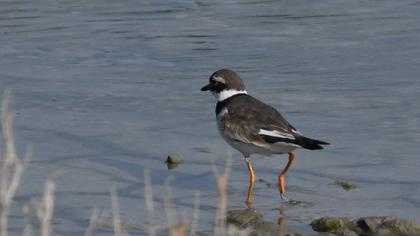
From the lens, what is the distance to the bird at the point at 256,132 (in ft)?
27.1

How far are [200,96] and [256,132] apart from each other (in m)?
2.92

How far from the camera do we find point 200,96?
Result: 11484 mm

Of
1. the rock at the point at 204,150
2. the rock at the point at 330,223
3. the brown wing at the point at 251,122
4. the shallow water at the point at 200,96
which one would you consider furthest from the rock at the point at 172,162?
the rock at the point at 330,223

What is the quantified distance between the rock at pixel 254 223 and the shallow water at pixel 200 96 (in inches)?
7.3

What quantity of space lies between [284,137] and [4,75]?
5094mm

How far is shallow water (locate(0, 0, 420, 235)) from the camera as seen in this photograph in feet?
27.1

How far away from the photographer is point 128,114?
424 inches

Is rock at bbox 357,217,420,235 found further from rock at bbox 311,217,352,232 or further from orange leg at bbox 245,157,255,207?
orange leg at bbox 245,157,255,207

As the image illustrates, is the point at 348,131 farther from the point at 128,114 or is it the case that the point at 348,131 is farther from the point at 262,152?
the point at 128,114

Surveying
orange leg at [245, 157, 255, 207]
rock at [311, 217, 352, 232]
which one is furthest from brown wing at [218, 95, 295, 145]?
rock at [311, 217, 352, 232]

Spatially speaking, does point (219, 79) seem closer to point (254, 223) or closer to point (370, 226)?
point (254, 223)

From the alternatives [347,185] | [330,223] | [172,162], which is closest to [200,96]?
[172,162]

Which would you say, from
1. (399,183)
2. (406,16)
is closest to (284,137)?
(399,183)

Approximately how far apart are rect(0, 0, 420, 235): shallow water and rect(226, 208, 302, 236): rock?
0.61 ft
